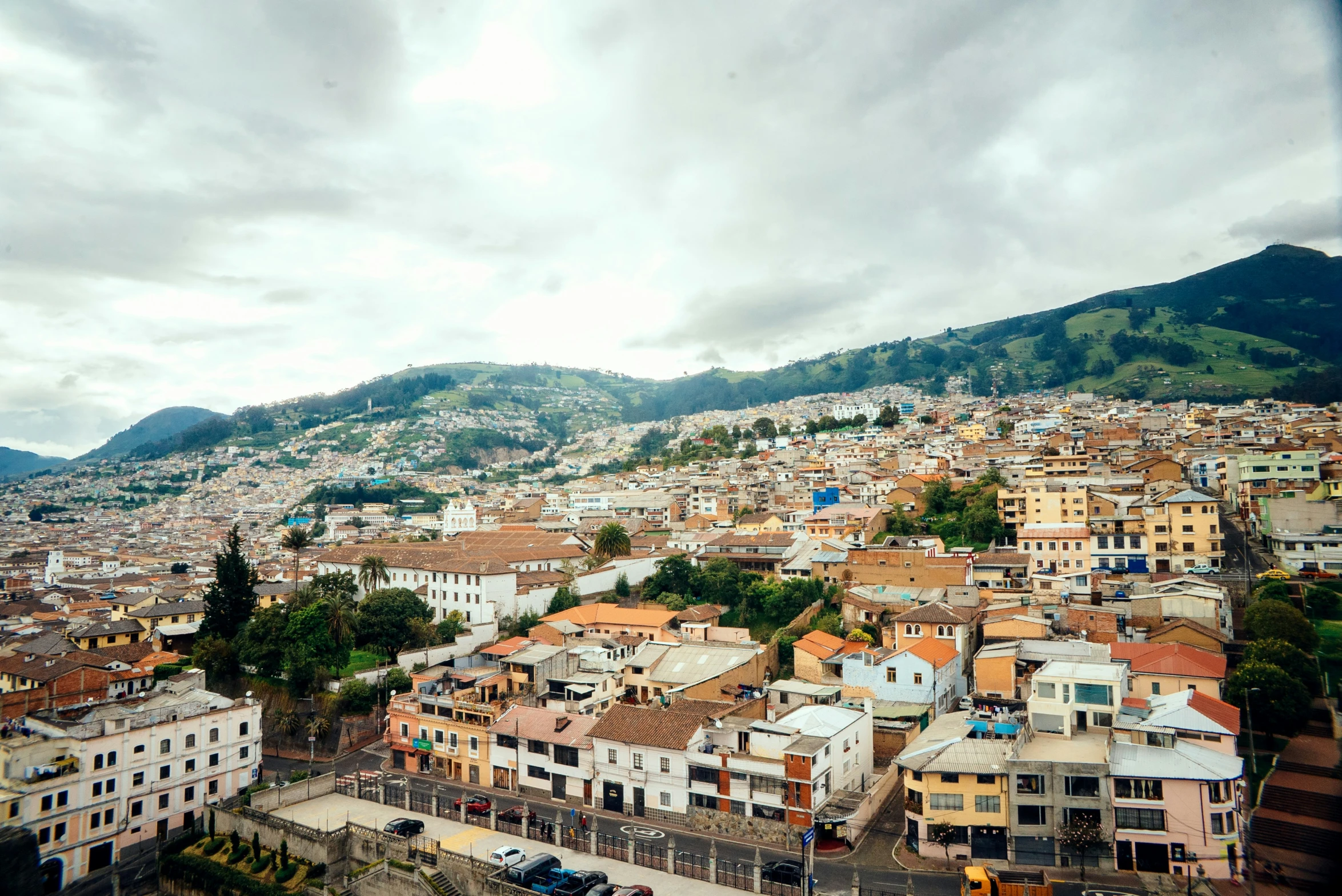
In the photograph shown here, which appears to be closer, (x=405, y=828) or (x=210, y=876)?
(x=405, y=828)

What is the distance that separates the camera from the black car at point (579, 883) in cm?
2000

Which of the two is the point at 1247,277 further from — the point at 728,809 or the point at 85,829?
the point at 85,829

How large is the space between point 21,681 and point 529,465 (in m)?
119

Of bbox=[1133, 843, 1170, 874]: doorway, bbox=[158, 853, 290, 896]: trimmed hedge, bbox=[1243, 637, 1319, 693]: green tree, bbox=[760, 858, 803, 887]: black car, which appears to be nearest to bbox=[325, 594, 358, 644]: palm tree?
bbox=[158, 853, 290, 896]: trimmed hedge

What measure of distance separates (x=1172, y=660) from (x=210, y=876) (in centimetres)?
3312

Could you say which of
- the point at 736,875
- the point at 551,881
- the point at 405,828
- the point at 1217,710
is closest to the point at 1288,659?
the point at 1217,710

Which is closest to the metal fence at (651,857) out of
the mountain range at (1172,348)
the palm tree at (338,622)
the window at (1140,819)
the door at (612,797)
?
the door at (612,797)

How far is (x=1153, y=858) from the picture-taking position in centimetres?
1995

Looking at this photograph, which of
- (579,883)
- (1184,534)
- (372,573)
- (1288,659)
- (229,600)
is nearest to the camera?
(579,883)

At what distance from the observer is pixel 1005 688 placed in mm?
28625

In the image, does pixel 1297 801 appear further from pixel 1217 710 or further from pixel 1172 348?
pixel 1172 348

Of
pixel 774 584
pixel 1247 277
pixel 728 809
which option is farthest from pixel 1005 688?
pixel 1247 277

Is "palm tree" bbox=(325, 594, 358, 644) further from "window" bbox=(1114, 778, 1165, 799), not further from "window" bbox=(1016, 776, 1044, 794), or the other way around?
"window" bbox=(1114, 778, 1165, 799)

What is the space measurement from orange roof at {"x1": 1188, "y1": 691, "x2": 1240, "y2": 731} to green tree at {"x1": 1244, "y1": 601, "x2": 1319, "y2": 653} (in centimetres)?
505
